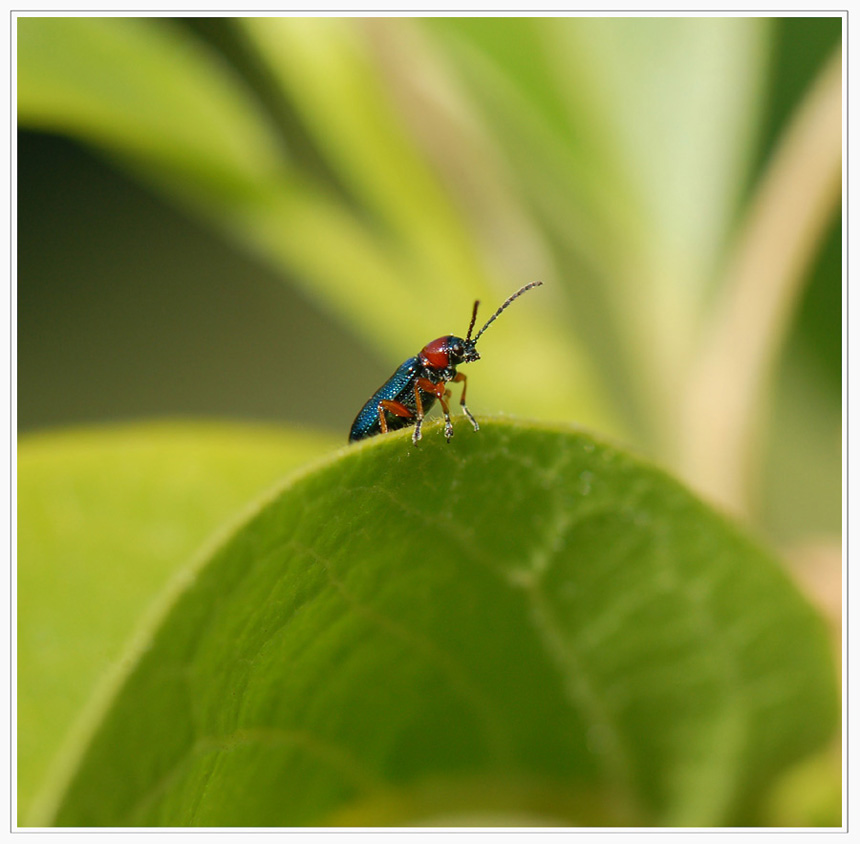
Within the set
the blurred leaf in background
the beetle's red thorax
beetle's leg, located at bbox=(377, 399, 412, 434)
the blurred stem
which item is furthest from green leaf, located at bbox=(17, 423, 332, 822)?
the blurred stem

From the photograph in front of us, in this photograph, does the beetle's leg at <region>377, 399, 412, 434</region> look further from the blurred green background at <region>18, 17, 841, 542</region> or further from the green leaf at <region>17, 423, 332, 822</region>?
the blurred green background at <region>18, 17, 841, 542</region>

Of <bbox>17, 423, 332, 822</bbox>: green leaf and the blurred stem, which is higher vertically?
the blurred stem

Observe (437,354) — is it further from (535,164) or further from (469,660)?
(535,164)

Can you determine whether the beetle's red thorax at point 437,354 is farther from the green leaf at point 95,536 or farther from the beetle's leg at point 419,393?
the green leaf at point 95,536

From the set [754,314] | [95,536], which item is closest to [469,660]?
[95,536]

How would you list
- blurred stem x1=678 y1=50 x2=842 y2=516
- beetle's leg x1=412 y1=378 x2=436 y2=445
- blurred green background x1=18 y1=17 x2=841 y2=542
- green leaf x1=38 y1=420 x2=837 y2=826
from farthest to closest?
blurred green background x1=18 y1=17 x2=841 y2=542 → blurred stem x1=678 y1=50 x2=842 y2=516 → beetle's leg x1=412 y1=378 x2=436 y2=445 → green leaf x1=38 y1=420 x2=837 y2=826
